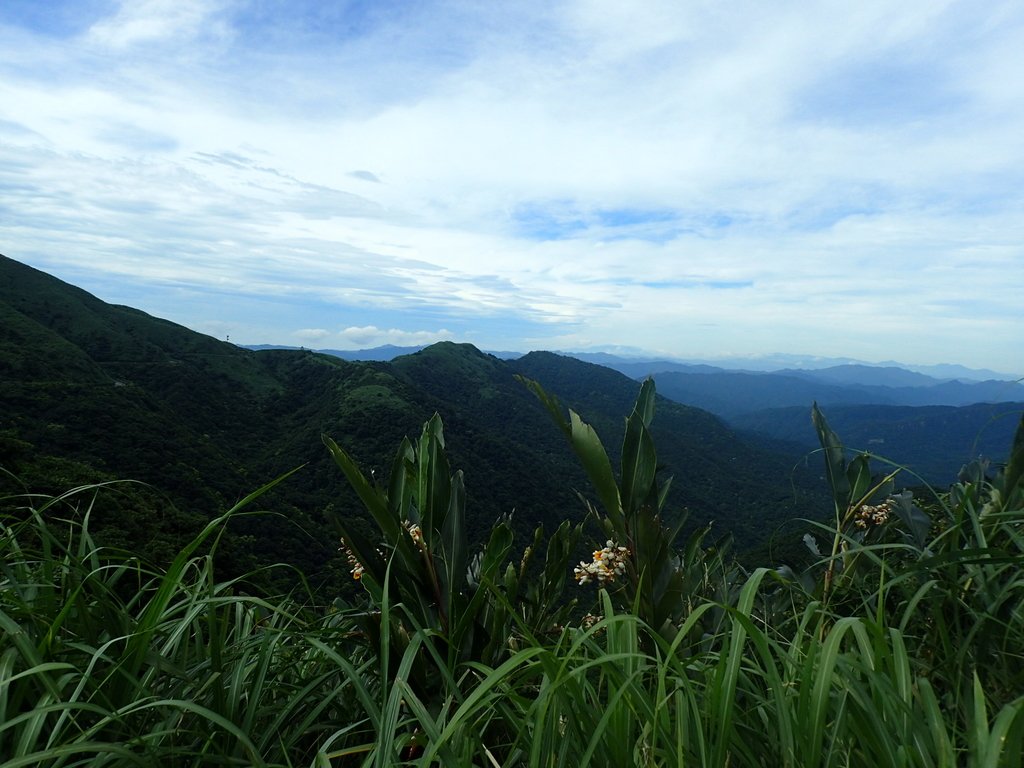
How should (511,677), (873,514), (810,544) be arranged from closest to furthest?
(511,677) < (873,514) < (810,544)

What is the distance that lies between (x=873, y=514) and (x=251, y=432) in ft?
187

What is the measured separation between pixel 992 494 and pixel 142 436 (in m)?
34.9

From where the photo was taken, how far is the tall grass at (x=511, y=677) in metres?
0.97

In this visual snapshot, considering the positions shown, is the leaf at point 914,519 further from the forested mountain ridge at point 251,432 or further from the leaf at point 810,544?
the forested mountain ridge at point 251,432

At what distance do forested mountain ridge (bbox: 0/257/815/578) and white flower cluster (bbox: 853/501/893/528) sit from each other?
2.92m

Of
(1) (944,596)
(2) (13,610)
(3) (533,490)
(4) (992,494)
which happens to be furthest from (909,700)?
(3) (533,490)

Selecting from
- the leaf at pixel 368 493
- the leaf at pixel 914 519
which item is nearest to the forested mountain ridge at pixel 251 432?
the leaf at pixel 368 493

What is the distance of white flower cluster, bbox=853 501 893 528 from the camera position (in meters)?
2.11

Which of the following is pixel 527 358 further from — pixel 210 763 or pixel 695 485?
pixel 210 763

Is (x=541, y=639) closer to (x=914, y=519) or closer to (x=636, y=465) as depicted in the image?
(x=636, y=465)

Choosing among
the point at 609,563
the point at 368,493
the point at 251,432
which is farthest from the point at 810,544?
the point at 251,432

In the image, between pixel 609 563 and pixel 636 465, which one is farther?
pixel 609 563

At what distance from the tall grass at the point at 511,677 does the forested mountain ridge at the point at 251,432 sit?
7.66 ft

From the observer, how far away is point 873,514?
2.14 m
